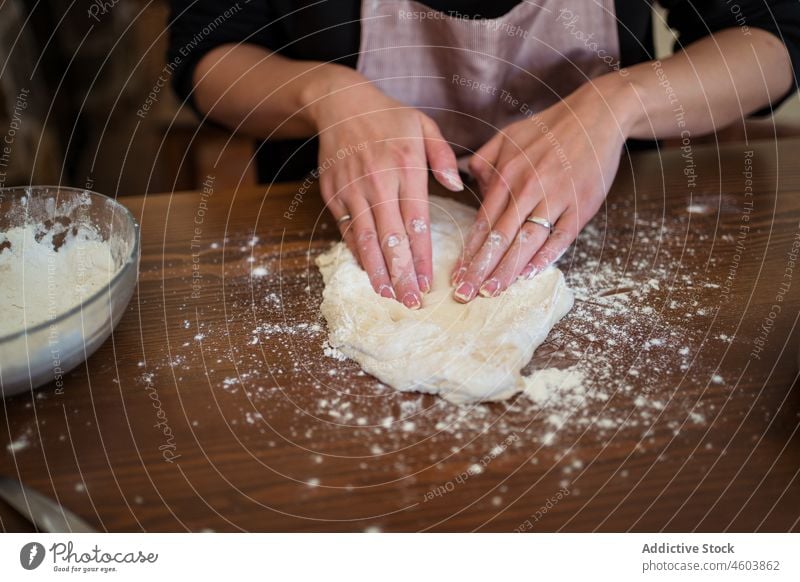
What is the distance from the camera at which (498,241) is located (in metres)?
0.52

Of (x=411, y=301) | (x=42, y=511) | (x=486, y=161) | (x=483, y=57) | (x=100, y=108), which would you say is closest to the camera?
(x=42, y=511)

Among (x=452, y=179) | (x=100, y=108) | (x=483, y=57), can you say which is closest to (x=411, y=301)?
(x=452, y=179)

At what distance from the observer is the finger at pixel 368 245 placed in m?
0.51

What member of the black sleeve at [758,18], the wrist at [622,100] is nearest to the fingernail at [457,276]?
the wrist at [622,100]

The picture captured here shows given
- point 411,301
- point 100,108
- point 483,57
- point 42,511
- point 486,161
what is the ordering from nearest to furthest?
1. point 42,511
2. point 411,301
3. point 486,161
4. point 483,57
5. point 100,108

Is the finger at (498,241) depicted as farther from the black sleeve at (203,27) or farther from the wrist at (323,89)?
the black sleeve at (203,27)

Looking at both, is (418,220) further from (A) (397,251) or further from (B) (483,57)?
(B) (483,57)

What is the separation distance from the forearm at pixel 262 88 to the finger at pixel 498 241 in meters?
0.22

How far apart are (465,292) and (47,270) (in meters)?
0.33

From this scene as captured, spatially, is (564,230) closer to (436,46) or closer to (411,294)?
(411,294)

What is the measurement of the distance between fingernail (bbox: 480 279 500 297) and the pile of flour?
0.28m

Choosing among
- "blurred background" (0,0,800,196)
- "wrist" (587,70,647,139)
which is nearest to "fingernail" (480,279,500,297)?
"wrist" (587,70,647,139)

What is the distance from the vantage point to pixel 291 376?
0.44 metres
